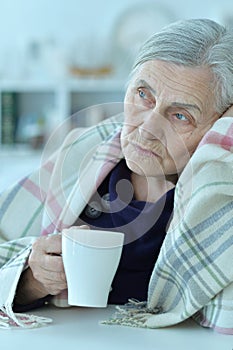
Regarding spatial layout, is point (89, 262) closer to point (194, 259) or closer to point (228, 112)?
point (194, 259)

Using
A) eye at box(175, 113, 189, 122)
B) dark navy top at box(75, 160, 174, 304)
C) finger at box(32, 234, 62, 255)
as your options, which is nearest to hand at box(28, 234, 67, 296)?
finger at box(32, 234, 62, 255)

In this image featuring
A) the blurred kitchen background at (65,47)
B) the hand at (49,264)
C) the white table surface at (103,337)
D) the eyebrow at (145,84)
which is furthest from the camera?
the blurred kitchen background at (65,47)

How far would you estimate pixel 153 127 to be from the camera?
1105mm

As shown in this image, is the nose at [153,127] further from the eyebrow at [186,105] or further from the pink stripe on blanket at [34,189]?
the pink stripe on blanket at [34,189]

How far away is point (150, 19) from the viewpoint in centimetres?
443

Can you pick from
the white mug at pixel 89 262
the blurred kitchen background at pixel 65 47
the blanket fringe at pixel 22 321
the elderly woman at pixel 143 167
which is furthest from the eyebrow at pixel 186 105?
the blurred kitchen background at pixel 65 47

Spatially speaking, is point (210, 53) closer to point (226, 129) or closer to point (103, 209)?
point (226, 129)

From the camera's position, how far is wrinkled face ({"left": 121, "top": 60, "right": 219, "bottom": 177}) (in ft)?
3.61

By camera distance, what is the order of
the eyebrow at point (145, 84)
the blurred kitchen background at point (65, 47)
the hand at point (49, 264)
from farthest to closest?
the blurred kitchen background at point (65, 47)
the eyebrow at point (145, 84)
the hand at point (49, 264)

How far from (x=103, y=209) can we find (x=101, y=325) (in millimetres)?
236

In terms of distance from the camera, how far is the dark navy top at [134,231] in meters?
1.14

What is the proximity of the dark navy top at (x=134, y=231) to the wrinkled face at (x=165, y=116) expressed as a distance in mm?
61

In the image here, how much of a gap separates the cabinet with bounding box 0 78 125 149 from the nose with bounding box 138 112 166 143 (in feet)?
10.8

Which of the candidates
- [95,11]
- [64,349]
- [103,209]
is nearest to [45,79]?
[95,11]
